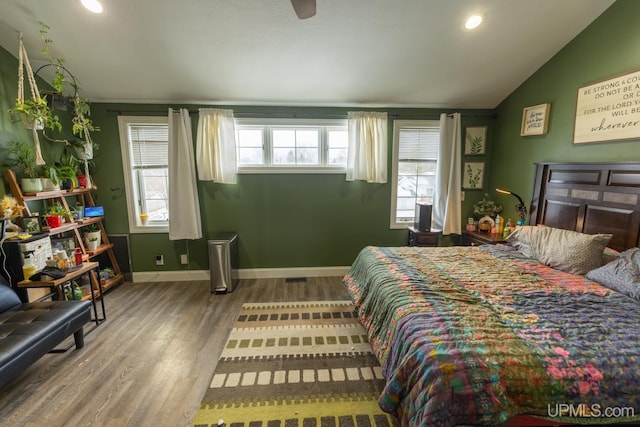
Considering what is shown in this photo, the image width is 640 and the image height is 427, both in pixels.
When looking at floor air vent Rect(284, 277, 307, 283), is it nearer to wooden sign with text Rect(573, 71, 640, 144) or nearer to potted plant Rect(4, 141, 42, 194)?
potted plant Rect(4, 141, 42, 194)

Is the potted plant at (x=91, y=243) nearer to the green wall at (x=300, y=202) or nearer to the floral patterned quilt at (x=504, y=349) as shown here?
the green wall at (x=300, y=202)

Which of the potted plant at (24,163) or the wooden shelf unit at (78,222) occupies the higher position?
the potted plant at (24,163)

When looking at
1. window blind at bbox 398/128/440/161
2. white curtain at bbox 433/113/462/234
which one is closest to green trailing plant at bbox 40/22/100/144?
window blind at bbox 398/128/440/161

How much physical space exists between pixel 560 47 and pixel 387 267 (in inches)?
113

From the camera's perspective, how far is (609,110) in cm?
237

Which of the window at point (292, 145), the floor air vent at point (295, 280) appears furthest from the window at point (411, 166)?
the floor air vent at point (295, 280)

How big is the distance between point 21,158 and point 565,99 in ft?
17.5

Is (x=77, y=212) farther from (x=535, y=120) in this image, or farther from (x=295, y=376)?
(x=535, y=120)

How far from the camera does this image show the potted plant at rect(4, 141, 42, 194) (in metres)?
2.59

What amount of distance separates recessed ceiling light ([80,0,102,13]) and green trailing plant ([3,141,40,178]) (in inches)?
57.5

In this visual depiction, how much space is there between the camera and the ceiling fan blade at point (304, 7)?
5.40ft

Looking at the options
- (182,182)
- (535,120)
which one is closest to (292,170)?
(182,182)

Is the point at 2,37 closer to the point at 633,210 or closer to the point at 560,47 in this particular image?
the point at 560,47

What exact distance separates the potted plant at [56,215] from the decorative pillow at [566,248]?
458 centimetres
